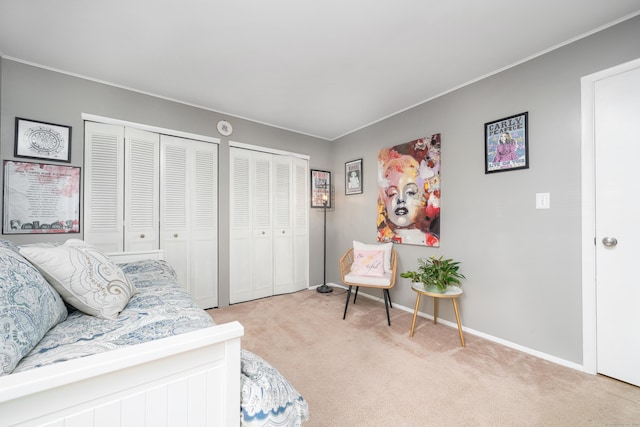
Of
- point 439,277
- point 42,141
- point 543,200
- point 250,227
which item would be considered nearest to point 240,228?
point 250,227

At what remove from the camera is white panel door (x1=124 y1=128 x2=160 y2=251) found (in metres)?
2.66

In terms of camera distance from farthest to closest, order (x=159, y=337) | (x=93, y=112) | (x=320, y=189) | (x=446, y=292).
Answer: (x=320, y=189) < (x=93, y=112) < (x=446, y=292) < (x=159, y=337)

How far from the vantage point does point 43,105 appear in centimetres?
228

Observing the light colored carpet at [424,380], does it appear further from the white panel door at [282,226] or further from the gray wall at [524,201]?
the white panel door at [282,226]

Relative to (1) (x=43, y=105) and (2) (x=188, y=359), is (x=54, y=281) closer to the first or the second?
(2) (x=188, y=359)

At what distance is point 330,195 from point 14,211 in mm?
3428

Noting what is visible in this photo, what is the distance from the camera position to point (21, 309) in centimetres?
86

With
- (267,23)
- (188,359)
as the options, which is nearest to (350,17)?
(267,23)

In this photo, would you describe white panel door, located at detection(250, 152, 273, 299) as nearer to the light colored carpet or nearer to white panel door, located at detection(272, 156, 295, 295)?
white panel door, located at detection(272, 156, 295, 295)

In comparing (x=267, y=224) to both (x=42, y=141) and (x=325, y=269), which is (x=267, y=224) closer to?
(x=325, y=269)

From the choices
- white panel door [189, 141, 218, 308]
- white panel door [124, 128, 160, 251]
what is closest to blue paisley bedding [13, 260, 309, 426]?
white panel door [124, 128, 160, 251]

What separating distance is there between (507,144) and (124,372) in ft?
9.34

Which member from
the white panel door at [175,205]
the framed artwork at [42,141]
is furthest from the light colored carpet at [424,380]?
the framed artwork at [42,141]

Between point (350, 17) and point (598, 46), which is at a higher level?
point (350, 17)
